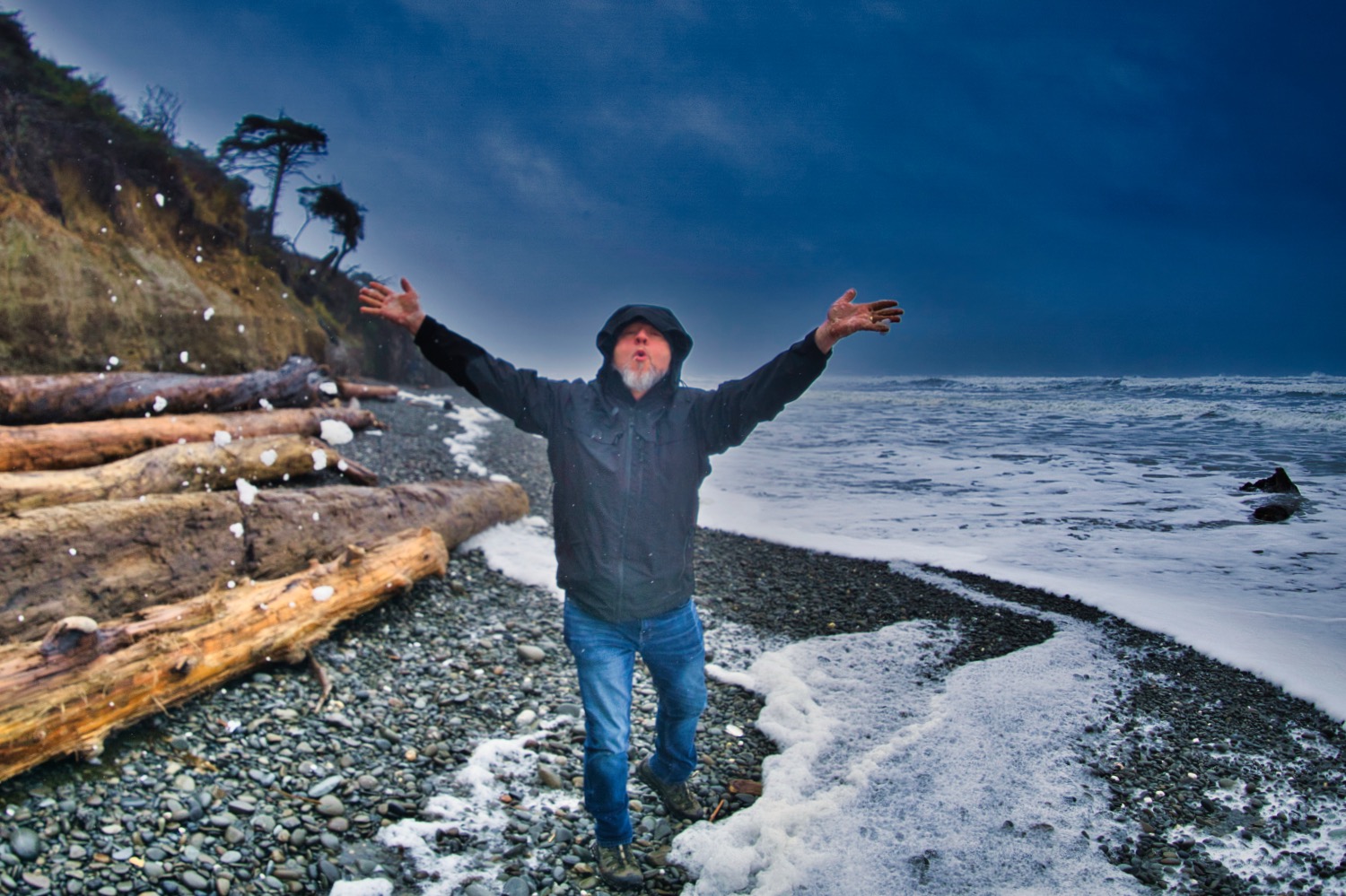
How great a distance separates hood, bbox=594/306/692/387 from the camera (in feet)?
11.9

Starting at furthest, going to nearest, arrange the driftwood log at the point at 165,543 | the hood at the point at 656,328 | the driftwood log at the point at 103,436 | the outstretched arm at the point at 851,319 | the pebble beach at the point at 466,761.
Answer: the driftwood log at the point at 103,436 < the driftwood log at the point at 165,543 < the hood at the point at 656,328 < the pebble beach at the point at 466,761 < the outstretched arm at the point at 851,319

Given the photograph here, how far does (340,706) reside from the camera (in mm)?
5027

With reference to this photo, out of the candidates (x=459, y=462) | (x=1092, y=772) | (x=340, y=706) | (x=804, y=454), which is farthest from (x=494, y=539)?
(x=804, y=454)

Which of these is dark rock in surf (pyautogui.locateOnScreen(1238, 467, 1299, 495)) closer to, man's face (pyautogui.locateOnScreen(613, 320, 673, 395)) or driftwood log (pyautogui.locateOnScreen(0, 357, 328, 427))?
man's face (pyautogui.locateOnScreen(613, 320, 673, 395))

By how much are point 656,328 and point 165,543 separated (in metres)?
5.37

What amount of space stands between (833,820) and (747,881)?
78 centimetres

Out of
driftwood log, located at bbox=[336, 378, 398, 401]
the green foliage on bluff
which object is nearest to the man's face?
the green foliage on bluff

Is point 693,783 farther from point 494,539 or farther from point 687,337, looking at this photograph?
point 494,539

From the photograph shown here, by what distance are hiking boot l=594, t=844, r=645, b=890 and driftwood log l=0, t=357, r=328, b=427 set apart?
34.2 ft

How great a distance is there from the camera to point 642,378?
351cm

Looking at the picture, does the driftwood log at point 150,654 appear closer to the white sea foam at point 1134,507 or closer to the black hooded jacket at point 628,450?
the black hooded jacket at point 628,450

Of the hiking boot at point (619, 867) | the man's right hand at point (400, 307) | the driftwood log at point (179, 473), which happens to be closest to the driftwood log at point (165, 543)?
the driftwood log at point (179, 473)

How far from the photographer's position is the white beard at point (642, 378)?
3506 mm

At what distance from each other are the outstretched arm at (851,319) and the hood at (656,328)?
0.78 meters
